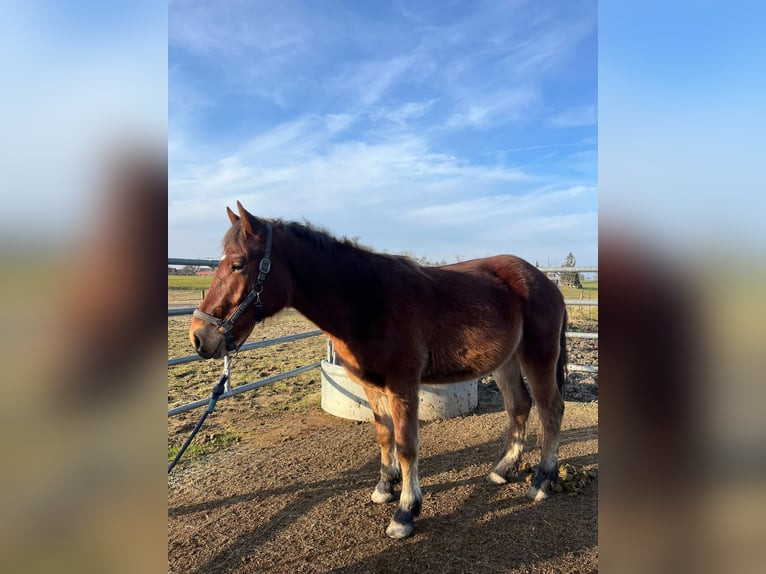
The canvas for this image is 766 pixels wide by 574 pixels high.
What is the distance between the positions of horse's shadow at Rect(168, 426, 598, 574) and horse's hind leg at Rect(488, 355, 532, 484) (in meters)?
0.23

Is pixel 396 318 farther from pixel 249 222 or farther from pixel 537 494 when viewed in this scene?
pixel 537 494

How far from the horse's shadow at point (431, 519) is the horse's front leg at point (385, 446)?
0.62 ft

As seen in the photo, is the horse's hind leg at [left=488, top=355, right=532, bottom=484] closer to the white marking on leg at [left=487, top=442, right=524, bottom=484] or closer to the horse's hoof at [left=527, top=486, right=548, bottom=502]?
the white marking on leg at [left=487, top=442, right=524, bottom=484]

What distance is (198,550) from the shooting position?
2.60m

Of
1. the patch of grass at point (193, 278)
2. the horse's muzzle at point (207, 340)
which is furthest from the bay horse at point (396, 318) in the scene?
the patch of grass at point (193, 278)

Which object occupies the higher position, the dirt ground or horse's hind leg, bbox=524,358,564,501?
horse's hind leg, bbox=524,358,564,501

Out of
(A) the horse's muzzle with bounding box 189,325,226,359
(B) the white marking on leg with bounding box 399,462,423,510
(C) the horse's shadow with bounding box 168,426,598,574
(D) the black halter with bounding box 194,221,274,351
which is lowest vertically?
(C) the horse's shadow with bounding box 168,426,598,574

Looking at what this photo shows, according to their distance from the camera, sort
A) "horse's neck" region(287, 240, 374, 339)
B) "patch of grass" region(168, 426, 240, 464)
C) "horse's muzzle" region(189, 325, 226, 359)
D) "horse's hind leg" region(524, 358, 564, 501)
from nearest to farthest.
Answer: "horse's muzzle" region(189, 325, 226, 359) < "horse's neck" region(287, 240, 374, 339) < "horse's hind leg" region(524, 358, 564, 501) < "patch of grass" region(168, 426, 240, 464)

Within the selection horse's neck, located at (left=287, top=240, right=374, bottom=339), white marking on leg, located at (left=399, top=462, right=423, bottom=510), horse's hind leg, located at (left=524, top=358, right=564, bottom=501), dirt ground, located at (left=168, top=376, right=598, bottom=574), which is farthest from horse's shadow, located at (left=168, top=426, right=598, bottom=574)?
horse's neck, located at (left=287, top=240, right=374, bottom=339)

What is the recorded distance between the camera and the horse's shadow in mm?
2516
